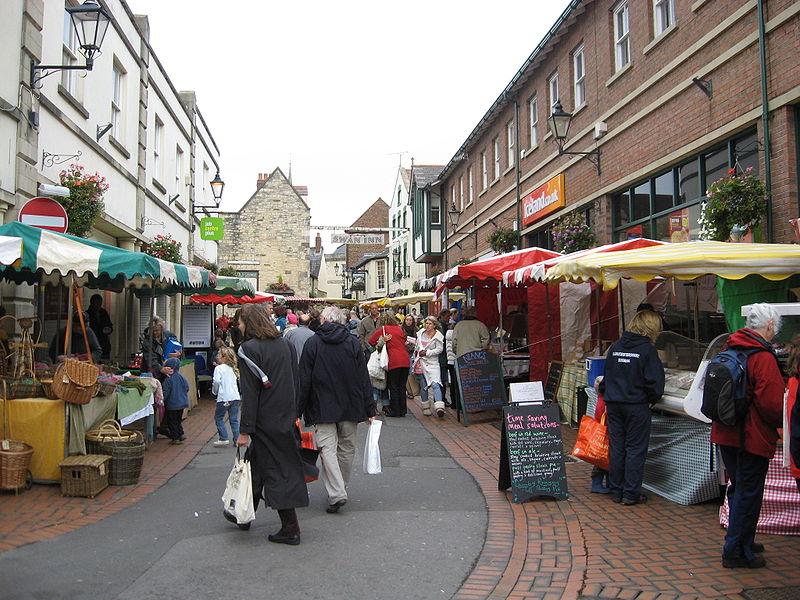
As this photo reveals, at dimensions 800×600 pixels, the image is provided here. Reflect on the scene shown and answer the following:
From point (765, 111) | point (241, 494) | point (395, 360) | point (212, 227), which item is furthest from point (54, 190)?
point (212, 227)

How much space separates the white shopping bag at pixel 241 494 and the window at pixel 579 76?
1248cm

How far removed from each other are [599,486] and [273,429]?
3220 millimetres

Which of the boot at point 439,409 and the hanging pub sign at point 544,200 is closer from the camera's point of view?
the boot at point 439,409

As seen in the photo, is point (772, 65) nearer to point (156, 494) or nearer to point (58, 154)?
point (156, 494)

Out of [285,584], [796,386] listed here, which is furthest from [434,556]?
[796,386]

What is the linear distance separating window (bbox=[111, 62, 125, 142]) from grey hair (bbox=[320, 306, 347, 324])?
10131mm

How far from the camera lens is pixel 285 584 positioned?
4129 mm

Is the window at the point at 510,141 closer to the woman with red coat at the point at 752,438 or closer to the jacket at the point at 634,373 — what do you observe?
the jacket at the point at 634,373

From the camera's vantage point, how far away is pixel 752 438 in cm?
418

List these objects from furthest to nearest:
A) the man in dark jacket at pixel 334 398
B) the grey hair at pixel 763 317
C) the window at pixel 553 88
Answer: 1. the window at pixel 553 88
2. the man in dark jacket at pixel 334 398
3. the grey hair at pixel 763 317

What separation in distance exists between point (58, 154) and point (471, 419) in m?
7.79

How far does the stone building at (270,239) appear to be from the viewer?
49.2 meters

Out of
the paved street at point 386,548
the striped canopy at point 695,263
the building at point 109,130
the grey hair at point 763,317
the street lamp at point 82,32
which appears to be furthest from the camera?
the building at point 109,130

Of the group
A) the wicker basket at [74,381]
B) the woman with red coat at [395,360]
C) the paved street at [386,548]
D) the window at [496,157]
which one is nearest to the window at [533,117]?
the window at [496,157]
